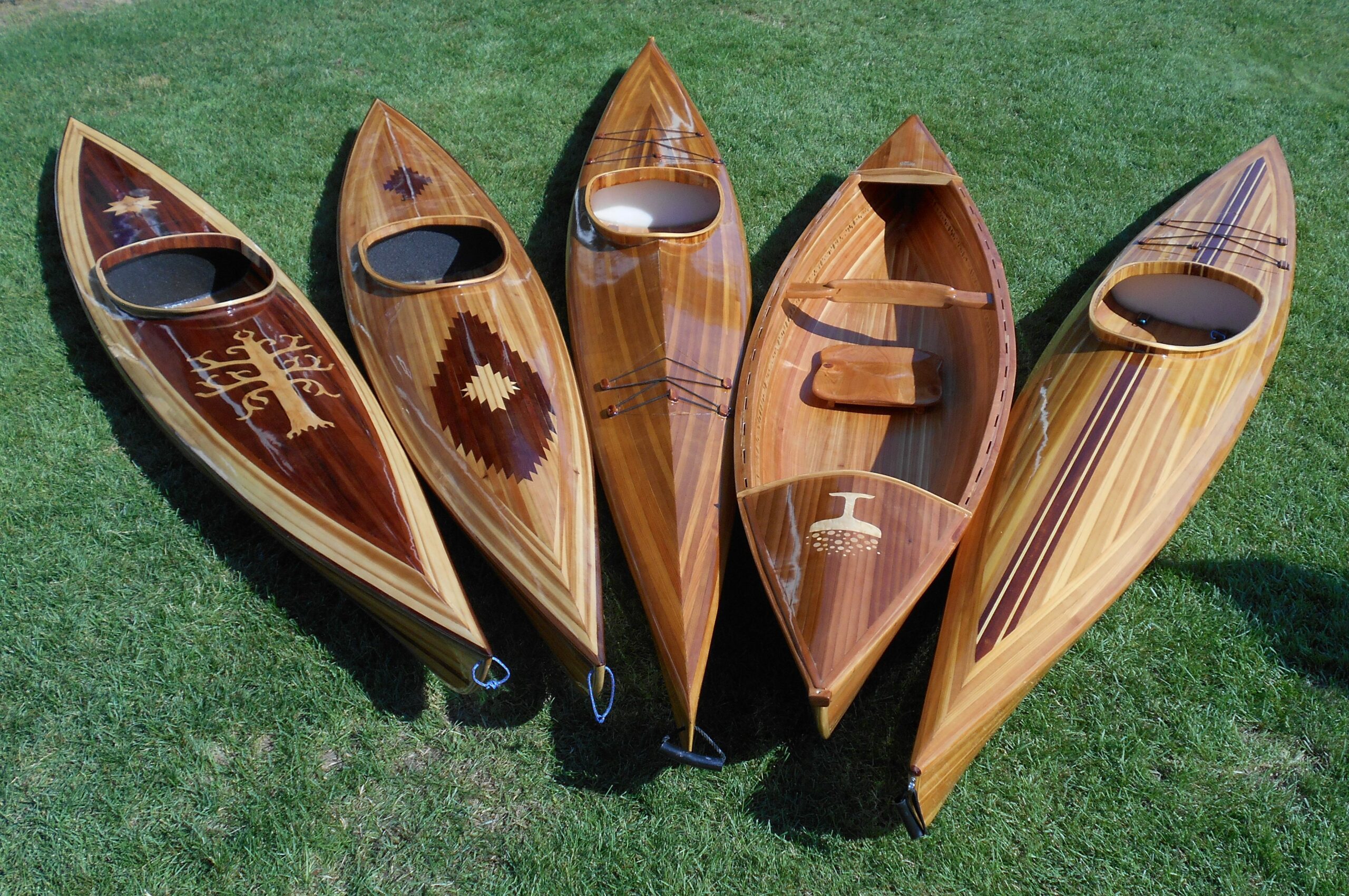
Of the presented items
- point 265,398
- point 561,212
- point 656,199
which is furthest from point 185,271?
Answer: point 656,199

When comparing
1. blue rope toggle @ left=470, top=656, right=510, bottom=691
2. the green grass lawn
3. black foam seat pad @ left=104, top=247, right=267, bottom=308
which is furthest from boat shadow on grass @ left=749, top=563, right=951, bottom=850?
black foam seat pad @ left=104, top=247, right=267, bottom=308

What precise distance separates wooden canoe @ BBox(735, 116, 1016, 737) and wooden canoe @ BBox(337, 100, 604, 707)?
0.64m

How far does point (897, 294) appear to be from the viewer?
3.49 m

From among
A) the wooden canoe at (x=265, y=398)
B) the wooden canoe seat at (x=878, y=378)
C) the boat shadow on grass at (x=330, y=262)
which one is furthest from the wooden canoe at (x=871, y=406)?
the boat shadow on grass at (x=330, y=262)

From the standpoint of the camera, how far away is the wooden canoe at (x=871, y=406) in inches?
99.3

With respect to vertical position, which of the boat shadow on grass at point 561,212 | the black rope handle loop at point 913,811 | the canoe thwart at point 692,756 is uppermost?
the boat shadow on grass at point 561,212

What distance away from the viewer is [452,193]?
14.1 feet

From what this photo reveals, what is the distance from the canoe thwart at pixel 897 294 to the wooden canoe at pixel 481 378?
1.14m

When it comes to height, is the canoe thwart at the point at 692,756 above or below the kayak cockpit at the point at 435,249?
below

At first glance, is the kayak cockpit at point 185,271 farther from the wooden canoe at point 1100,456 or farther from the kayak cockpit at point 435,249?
the wooden canoe at point 1100,456

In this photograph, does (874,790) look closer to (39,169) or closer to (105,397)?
(105,397)

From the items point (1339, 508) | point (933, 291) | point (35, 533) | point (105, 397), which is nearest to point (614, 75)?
point (933, 291)

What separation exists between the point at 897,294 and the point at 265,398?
8.39ft

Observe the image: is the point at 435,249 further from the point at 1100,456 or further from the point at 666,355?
the point at 1100,456
